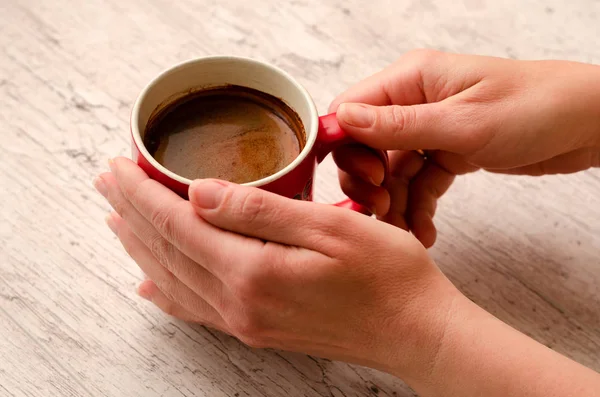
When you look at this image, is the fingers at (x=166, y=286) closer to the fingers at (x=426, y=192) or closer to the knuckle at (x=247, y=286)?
the knuckle at (x=247, y=286)

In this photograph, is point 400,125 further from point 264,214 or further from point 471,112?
point 264,214

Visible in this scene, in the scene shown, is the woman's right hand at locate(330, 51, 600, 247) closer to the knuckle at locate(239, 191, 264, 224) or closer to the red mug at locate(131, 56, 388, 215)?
the red mug at locate(131, 56, 388, 215)

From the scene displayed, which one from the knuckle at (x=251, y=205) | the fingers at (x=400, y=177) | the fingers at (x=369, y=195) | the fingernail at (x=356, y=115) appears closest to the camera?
the knuckle at (x=251, y=205)

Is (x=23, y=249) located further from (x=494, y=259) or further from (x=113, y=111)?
(x=494, y=259)

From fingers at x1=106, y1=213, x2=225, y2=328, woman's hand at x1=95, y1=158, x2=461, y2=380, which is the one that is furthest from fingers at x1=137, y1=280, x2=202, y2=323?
woman's hand at x1=95, y1=158, x2=461, y2=380

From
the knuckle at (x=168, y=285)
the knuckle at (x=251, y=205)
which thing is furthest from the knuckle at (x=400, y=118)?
the knuckle at (x=168, y=285)

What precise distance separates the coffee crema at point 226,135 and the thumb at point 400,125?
65 mm

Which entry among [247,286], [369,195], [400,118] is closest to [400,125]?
[400,118]

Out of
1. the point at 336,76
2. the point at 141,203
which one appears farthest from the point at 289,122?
the point at 336,76

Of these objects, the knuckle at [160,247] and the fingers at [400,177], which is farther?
the fingers at [400,177]

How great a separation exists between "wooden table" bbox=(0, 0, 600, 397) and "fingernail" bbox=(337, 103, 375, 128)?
27 cm

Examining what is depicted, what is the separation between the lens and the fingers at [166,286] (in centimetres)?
71

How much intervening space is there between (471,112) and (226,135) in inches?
12.0

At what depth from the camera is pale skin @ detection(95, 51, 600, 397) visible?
1.97 feet
